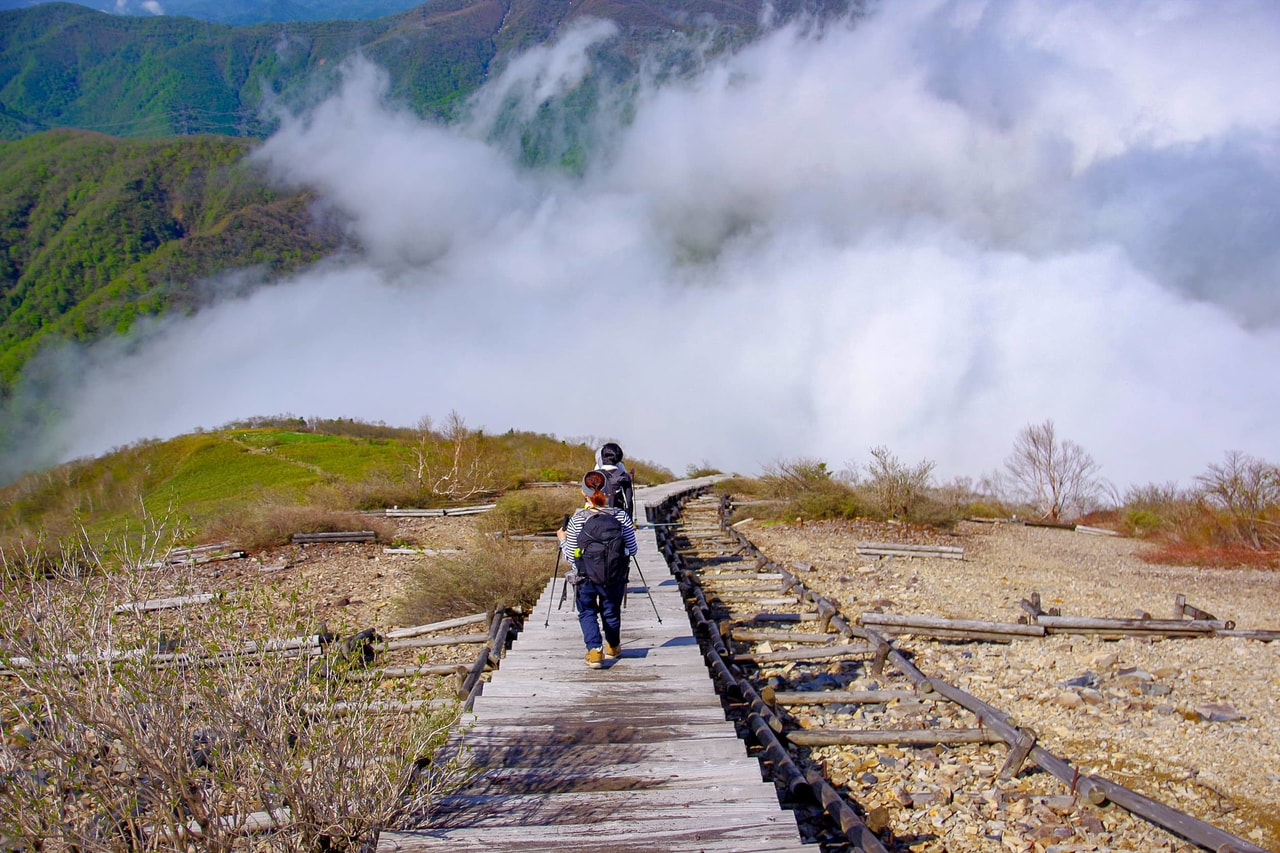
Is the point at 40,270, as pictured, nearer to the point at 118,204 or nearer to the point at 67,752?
the point at 118,204

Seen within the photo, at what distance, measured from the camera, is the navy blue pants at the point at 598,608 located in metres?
5.86

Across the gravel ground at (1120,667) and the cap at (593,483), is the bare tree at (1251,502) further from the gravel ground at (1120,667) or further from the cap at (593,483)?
the cap at (593,483)

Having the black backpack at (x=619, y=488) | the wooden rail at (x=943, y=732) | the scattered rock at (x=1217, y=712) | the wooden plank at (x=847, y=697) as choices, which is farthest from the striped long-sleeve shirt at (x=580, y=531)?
the scattered rock at (x=1217, y=712)

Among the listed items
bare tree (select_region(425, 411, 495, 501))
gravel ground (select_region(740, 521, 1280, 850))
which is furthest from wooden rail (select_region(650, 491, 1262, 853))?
bare tree (select_region(425, 411, 495, 501))

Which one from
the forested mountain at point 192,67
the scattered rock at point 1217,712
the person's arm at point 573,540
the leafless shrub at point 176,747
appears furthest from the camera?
the forested mountain at point 192,67

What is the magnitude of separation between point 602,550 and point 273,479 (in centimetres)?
2482

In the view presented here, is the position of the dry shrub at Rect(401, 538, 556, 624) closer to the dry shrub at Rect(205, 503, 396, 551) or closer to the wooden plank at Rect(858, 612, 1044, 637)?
the wooden plank at Rect(858, 612, 1044, 637)

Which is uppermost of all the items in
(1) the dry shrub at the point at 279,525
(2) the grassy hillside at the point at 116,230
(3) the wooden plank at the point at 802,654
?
(2) the grassy hillside at the point at 116,230

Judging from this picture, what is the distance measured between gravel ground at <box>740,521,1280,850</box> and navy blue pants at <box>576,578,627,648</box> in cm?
354

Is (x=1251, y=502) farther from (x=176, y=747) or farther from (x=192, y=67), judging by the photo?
(x=192, y=67)

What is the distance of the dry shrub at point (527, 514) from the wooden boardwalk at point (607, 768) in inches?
370

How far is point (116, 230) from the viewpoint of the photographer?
96.9 m

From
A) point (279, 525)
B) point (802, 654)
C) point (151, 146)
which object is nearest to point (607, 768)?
point (802, 654)

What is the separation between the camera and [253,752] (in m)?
3.15
